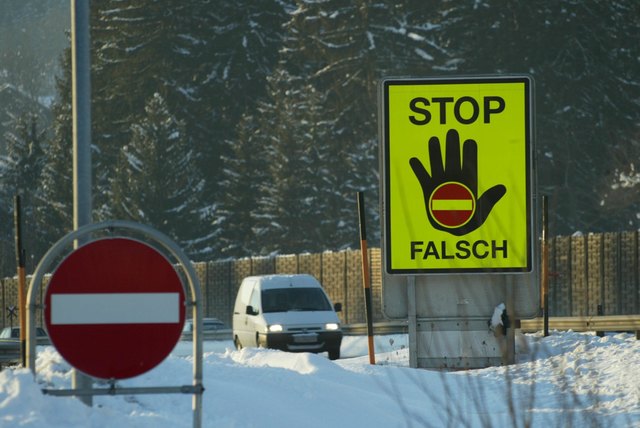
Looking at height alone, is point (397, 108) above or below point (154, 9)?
below

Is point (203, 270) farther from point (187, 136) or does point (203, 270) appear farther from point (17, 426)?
point (17, 426)

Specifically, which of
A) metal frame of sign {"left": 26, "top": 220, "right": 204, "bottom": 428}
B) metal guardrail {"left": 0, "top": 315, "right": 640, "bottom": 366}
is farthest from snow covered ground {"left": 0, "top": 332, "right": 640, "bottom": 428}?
metal guardrail {"left": 0, "top": 315, "right": 640, "bottom": 366}

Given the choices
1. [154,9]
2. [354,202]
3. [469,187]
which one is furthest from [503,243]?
[154,9]

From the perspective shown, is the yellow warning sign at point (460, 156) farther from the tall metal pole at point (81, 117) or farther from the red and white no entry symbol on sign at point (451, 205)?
the tall metal pole at point (81, 117)

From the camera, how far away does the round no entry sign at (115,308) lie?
6.81 metres

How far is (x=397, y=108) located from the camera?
18.3 meters

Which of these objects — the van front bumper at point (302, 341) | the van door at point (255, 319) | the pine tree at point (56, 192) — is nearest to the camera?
the van front bumper at point (302, 341)

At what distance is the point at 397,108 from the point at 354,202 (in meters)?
45.7

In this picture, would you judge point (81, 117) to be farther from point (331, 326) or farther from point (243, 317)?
point (243, 317)

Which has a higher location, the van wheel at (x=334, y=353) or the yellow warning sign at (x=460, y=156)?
the yellow warning sign at (x=460, y=156)

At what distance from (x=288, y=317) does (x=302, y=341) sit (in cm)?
58

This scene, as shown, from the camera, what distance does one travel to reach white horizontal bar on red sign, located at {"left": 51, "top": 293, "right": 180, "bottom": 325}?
6809mm

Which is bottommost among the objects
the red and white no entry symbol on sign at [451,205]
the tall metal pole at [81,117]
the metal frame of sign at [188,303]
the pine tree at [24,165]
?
the metal frame of sign at [188,303]

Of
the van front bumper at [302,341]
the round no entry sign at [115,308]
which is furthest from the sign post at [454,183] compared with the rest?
the round no entry sign at [115,308]
